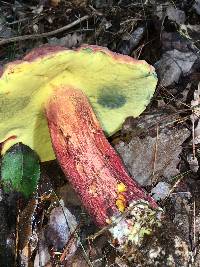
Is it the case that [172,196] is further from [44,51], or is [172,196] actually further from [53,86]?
[44,51]

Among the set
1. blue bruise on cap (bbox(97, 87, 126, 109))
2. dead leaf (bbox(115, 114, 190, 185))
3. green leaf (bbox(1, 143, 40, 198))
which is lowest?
green leaf (bbox(1, 143, 40, 198))

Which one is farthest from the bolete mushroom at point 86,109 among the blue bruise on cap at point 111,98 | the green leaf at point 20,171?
the green leaf at point 20,171

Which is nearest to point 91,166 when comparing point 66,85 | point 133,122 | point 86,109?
point 86,109

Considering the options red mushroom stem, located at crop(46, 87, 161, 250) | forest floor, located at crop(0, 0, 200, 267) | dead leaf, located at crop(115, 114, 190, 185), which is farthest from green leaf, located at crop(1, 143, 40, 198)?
dead leaf, located at crop(115, 114, 190, 185)

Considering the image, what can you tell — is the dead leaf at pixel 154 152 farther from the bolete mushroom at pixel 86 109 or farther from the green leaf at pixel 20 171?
the green leaf at pixel 20 171

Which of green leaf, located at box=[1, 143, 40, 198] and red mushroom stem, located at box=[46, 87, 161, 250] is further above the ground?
red mushroom stem, located at box=[46, 87, 161, 250]

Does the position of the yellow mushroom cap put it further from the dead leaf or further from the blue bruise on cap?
the dead leaf

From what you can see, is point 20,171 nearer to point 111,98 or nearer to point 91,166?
point 91,166
